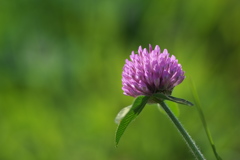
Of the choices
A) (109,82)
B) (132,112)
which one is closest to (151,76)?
(132,112)

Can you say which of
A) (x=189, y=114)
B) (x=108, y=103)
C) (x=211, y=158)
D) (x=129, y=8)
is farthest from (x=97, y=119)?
(x=129, y=8)

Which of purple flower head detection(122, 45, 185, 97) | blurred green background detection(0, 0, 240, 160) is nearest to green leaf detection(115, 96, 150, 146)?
purple flower head detection(122, 45, 185, 97)

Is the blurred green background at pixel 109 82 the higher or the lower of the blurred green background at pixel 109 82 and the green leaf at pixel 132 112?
the higher

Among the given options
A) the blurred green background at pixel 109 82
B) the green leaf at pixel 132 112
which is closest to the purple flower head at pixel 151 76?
the green leaf at pixel 132 112

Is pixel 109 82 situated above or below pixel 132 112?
above

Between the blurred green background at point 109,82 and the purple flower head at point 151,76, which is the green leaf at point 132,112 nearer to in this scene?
the purple flower head at point 151,76

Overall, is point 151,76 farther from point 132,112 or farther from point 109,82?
point 109,82
